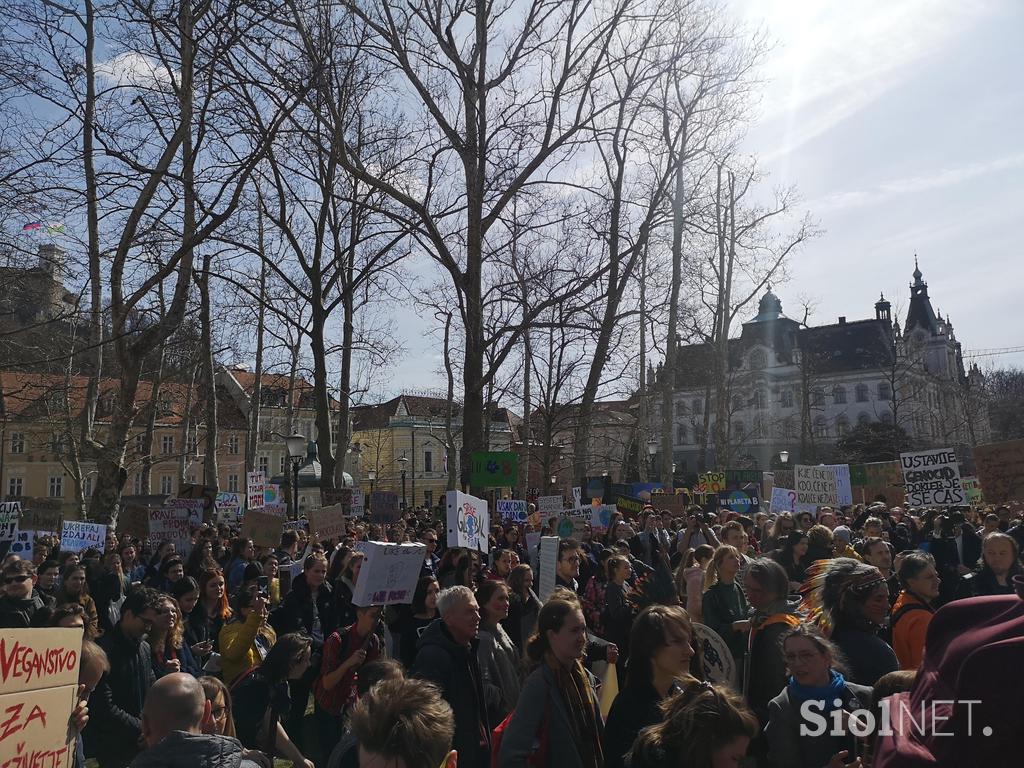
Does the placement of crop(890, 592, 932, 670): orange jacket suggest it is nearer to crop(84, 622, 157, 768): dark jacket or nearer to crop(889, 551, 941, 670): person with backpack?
crop(889, 551, 941, 670): person with backpack

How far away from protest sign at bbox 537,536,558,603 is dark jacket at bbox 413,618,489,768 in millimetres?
3611

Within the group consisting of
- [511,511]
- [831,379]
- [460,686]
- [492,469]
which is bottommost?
[460,686]

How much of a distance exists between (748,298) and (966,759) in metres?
31.9

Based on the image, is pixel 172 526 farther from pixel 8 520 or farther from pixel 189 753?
pixel 189 753

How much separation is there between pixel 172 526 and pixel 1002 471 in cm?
1348

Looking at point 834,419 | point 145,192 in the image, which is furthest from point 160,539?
point 834,419

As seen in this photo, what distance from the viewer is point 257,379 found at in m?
29.5

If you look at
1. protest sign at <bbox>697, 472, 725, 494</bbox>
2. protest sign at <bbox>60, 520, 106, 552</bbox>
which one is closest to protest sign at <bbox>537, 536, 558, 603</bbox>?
protest sign at <bbox>60, 520, 106, 552</bbox>

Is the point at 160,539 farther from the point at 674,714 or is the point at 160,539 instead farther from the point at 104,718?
the point at 674,714

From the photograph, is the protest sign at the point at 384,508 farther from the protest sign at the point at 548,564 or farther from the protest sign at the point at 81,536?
the protest sign at the point at 548,564

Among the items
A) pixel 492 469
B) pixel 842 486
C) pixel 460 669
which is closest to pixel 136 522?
pixel 492 469

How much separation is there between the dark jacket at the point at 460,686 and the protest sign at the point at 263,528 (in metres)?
9.71

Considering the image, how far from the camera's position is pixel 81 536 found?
42.1ft

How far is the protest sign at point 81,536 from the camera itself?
12.6 meters
